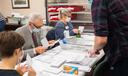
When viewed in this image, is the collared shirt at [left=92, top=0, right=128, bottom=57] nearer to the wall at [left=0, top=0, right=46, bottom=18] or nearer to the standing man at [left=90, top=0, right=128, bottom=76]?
the standing man at [left=90, top=0, right=128, bottom=76]

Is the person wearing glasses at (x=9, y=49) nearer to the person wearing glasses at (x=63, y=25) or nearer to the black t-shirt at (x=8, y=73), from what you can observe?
the black t-shirt at (x=8, y=73)

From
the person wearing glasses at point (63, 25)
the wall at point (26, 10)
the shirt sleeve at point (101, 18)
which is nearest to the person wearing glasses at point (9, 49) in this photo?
the shirt sleeve at point (101, 18)

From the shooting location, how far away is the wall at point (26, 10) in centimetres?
600

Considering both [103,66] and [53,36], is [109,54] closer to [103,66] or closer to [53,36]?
[103,66]

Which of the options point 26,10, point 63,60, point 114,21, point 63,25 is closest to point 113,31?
point 114,21

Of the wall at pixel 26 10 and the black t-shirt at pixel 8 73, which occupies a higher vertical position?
the wall at pixel 26 10

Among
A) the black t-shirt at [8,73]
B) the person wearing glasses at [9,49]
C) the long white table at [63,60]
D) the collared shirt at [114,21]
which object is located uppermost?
the collared shirt at [114,21]

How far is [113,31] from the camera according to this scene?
1.95 metres

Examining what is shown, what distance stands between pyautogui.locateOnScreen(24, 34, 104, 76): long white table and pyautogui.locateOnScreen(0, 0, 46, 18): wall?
112 inches

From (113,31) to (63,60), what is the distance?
793 millimetres

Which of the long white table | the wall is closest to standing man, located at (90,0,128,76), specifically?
the long white table

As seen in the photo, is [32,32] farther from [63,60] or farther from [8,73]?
[8,73]

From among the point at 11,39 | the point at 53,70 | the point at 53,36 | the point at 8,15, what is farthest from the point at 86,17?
the point at 11,39

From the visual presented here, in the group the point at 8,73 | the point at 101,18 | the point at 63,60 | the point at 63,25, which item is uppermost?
the point at 101,18
